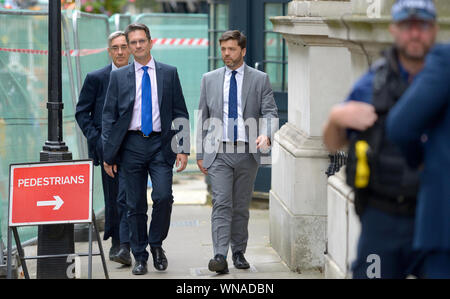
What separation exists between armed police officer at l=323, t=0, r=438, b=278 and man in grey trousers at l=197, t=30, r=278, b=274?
12.5ft

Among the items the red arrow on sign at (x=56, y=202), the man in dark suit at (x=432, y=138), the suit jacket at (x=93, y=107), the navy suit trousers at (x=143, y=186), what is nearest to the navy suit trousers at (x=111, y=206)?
the suit jacket at (x=93, y=107)

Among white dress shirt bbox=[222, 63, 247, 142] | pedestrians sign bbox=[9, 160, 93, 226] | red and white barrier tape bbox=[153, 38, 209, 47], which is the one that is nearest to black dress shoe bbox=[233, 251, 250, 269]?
white dress shirt bbox=[222, 63, 247, 142]

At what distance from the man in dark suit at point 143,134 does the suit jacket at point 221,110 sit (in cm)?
17

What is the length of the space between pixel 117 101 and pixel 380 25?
3.27 m

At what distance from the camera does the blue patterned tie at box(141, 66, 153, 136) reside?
27.4 feet

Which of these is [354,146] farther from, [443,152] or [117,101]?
[117,101]

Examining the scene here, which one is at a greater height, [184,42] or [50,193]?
[184,42]

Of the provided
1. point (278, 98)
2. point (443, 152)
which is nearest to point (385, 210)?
point (443, 152)

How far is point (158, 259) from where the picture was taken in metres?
8.62

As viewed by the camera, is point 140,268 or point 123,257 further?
point 123,257

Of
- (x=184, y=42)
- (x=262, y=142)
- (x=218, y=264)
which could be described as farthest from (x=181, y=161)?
(x=184, y=42)

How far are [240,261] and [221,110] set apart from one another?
4.39ft

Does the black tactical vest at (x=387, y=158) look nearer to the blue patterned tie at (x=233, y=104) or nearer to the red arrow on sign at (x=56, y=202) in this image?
the red arrow on sign at (x=56, y=202)

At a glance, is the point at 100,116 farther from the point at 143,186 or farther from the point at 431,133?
the point at 431,133
